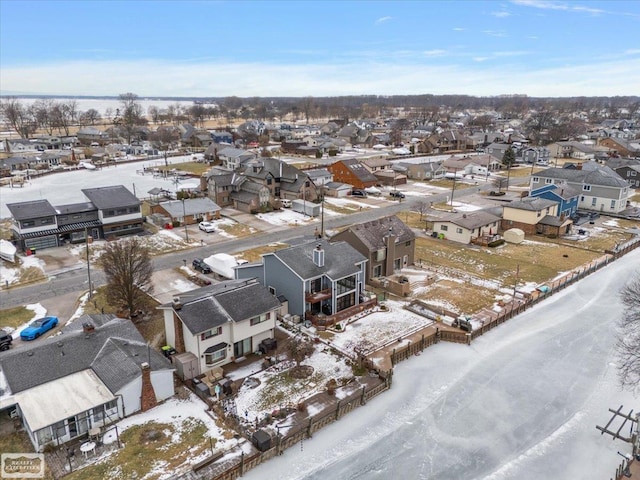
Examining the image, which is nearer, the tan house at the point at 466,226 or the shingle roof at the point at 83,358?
the shingle roof at the point at 83,358

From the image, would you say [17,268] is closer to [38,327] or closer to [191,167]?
[38,327]

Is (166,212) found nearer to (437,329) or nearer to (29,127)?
(437,329)

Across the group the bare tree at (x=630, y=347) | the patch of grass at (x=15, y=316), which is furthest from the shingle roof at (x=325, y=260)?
the patch of grass at (x=15, y=316)

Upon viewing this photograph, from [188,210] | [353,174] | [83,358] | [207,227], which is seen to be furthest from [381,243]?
[353,174]

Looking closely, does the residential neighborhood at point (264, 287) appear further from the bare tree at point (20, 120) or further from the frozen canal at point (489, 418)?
the bare tree at point (20, 120)

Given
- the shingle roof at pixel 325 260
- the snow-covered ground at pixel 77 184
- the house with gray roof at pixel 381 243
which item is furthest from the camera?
the snow-covered ground at pixel 77 184

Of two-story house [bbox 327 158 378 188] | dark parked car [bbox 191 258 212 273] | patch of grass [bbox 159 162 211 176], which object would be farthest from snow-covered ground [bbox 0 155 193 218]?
dark parked car [bbox 191 258 212 273]

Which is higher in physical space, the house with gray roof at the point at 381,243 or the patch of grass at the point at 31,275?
the house with gray roof at the point at 381,243

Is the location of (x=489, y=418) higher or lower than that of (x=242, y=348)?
lower
